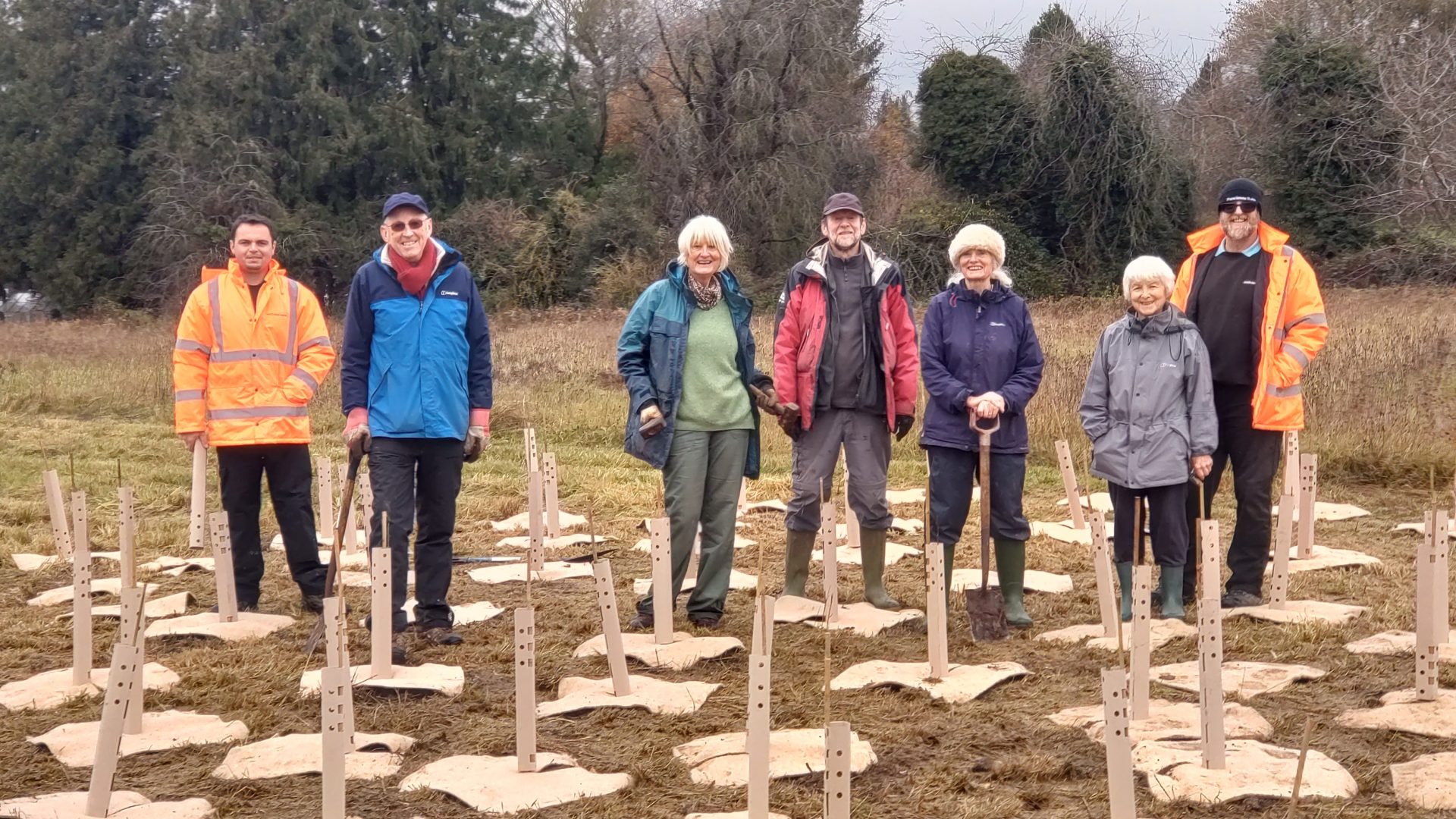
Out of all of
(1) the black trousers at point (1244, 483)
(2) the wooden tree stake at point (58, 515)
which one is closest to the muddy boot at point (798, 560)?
(1) the black trousers at point (1244, 483)

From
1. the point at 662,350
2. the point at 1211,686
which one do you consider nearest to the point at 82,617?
the point at 662,350

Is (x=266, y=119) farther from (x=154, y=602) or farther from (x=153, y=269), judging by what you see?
(x=154, y=602)

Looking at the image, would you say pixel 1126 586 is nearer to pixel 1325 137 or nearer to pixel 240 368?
pixel 240 368

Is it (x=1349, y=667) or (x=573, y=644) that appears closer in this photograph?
(x=1349, y=667)

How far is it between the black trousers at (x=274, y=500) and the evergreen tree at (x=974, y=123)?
2274 centimetres

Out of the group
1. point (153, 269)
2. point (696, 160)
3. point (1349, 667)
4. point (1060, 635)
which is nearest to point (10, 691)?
point (1060, 635)

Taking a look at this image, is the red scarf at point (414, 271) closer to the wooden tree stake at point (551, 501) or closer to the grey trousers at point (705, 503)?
the grey trousers at point (705, 503)

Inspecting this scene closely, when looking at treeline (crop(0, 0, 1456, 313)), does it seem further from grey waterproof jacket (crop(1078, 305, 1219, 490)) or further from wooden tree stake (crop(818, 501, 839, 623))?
wooden tree stake (crop(818, 501, 839, 623))

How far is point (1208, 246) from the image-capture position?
6.42 metres

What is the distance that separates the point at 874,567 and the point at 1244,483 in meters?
1.63

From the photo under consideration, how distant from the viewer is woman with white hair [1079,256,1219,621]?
5.93 m

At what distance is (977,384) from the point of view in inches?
236

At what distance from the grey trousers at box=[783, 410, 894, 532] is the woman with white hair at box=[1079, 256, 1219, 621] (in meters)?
0.88

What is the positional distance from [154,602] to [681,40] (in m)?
24.2
